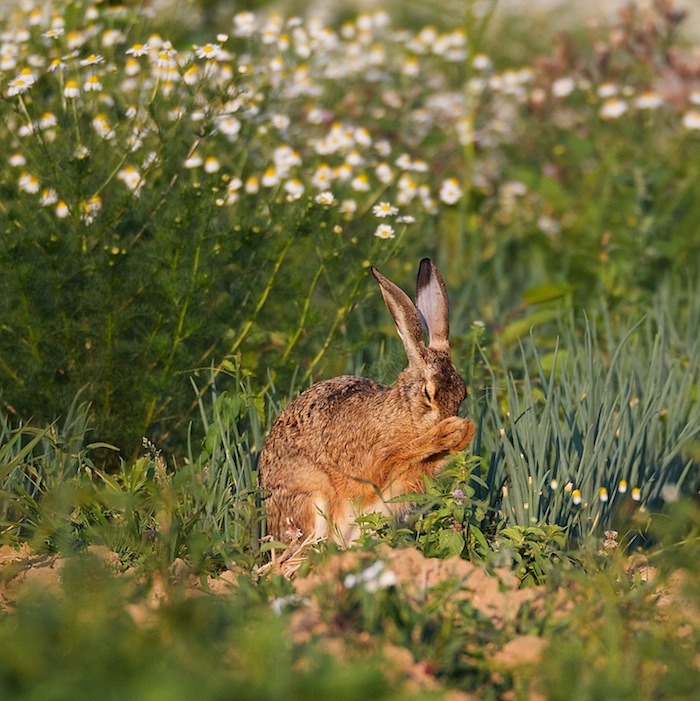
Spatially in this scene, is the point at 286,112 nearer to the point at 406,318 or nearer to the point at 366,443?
the point at 406,318

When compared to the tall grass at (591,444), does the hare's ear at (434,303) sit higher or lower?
higher

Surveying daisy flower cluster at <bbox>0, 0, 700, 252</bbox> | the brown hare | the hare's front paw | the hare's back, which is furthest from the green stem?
the hare's front paw

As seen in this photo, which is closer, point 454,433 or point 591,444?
point 454,433

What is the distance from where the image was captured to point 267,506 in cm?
403

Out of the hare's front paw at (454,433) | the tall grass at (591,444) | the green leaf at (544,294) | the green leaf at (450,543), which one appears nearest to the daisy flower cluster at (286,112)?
the green leaf at (544,294)

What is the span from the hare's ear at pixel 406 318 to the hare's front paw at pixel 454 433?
272 millimetres

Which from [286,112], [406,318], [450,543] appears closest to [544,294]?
[286,112]

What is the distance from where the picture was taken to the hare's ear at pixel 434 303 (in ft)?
13.4

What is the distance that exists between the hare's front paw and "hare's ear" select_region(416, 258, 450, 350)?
386mm

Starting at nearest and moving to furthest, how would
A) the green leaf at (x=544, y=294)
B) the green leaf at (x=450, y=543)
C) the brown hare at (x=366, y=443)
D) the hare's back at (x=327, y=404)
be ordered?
the green leaf at (x=450, y=543)
the brown hare at (x=366, y=443)
the hare's back at (x=327, y=404)
the green leaf at (x=544, y=294)

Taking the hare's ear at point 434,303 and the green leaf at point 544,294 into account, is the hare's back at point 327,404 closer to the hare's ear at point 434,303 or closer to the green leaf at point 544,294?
the hare's ear at point 434,303

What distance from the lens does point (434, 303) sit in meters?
4.12

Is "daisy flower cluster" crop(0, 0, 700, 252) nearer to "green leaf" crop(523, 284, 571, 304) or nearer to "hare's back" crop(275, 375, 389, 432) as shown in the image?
"green leaf" crop(523, 284, 571, 304)

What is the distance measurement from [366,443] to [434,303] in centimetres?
56
